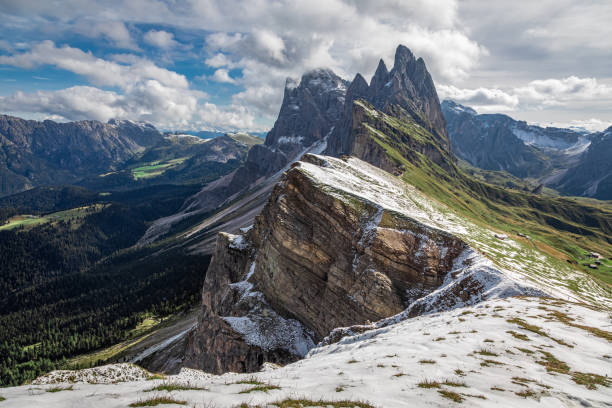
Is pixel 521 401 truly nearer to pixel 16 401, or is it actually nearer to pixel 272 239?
pixel 16 401

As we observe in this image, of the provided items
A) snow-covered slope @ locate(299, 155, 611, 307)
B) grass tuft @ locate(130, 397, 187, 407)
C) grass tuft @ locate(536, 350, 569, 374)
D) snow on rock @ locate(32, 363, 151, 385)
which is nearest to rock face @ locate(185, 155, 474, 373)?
snow-covered slope @ locate(299, 155, 611, 307)

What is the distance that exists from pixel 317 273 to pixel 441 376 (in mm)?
33157

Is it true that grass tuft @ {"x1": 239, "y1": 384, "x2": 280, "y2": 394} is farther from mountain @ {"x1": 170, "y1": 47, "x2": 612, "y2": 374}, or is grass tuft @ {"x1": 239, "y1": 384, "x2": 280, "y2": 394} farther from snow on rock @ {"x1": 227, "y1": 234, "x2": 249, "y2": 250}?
snow on rock @ {"x1": 227, "y1": 234, "x2": 249, "y2": 250}

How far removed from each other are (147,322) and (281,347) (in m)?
141

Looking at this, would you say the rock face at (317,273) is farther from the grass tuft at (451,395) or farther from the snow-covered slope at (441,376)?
the grass tuft at (451,395)

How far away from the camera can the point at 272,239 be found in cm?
5194

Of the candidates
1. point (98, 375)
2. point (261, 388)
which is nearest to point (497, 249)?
point (261, 388)

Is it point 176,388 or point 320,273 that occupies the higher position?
point 176,388

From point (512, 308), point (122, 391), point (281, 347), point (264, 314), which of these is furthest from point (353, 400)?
point (264, 314)

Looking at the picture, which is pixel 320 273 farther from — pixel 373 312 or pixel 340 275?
pixel 373 312

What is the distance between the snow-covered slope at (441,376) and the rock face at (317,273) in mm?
14775

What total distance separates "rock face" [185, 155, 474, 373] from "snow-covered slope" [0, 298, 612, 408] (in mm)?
14775

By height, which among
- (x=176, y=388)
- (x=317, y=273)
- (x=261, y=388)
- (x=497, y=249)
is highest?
(x=497, y=249)

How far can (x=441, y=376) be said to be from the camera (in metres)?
14.4
